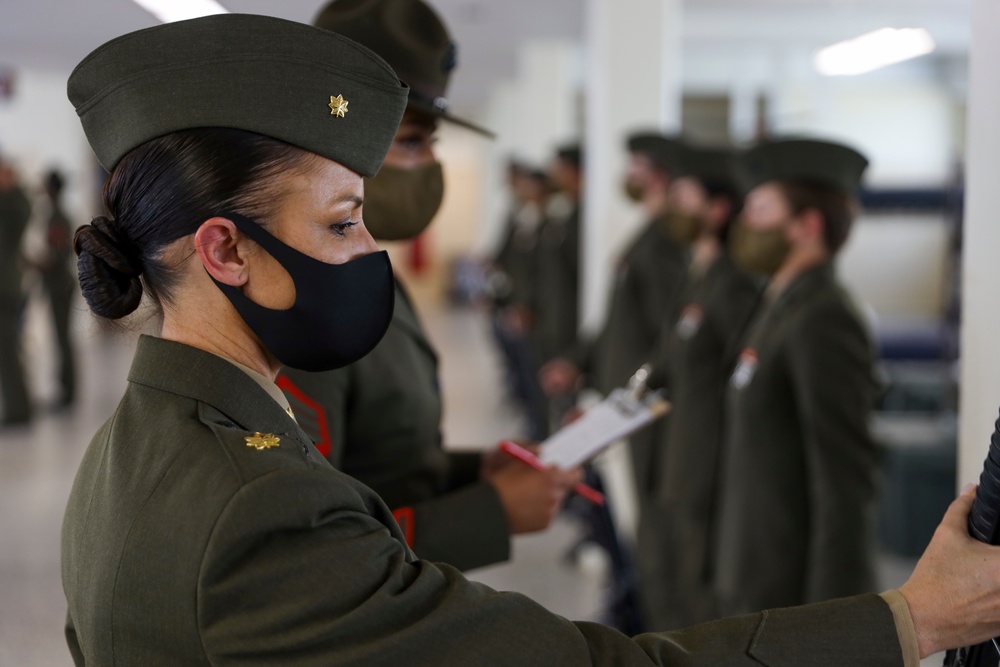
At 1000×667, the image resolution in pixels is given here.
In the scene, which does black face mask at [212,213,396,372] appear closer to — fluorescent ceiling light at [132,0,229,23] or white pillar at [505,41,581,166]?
fluorescent ceiling light at [132,0,229,23]

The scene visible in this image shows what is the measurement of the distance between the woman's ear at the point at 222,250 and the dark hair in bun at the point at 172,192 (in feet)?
0.05

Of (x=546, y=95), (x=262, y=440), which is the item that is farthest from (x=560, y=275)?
(x=262, y=440)

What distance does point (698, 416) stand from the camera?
3.63 metres

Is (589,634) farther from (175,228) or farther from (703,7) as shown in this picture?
(703,7)

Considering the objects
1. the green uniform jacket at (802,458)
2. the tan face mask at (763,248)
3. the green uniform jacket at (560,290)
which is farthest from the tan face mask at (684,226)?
the green uniform jacket at (560,290)

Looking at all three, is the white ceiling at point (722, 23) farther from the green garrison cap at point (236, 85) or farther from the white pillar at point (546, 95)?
the green garrison cap at point (236, 85)

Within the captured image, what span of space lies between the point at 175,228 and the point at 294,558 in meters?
0.38

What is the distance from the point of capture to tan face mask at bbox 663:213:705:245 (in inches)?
171

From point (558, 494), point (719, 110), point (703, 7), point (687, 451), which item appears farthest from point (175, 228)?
point (719, 110)

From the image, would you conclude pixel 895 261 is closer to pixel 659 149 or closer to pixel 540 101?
pixel 540 101

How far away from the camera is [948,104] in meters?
15.4

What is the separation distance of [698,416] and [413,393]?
6.72 ft

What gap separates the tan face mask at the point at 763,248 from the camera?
308cm

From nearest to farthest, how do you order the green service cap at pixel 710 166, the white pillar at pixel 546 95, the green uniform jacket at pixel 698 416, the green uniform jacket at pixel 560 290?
1. the green uniform jacket at pixel 698 416
2. the green service cap at pixel 710 166
3. the green uniform jacket at pixel 560 290
4. the white pillar at pixel 546 95
